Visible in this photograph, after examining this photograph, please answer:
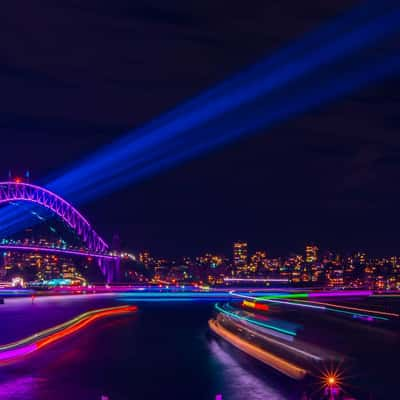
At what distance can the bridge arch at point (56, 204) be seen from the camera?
13185cm

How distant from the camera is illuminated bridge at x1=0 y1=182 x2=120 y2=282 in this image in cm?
12689

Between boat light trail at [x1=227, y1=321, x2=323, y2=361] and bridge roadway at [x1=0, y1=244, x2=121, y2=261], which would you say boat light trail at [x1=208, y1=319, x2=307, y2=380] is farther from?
bridge roadway at [x1=0, y1=244, x2=121, y2=261]

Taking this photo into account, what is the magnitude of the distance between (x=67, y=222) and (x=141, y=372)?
125 metres

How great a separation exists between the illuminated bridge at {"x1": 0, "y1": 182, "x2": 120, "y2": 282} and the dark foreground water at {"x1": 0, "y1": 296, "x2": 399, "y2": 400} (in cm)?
8392

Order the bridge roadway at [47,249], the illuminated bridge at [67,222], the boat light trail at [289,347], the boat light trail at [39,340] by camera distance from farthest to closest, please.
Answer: the illuminated bridge at [67,222]
the bridge roadway at [47,249]
the boat light trail at [39,340]
the boat light trail at [289,347]

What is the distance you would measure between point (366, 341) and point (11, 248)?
280ft

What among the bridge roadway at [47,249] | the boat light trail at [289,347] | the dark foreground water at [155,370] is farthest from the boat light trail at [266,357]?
the bridge roadway at [47,249]

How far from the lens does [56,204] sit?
145 metres

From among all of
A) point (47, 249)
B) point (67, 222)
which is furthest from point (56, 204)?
point (47, 249)

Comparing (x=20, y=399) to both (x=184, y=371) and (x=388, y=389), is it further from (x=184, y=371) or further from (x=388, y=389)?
(x=388, y=389)

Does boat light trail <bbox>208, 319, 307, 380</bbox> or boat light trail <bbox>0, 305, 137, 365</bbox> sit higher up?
boat light trail <bbox>0, 305, 137, 365</bbox>

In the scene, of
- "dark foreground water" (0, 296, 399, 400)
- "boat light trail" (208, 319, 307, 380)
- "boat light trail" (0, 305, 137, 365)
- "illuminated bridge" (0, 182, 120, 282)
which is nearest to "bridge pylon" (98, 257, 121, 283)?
"illuminated bridge" (0, 182, 120, 282)

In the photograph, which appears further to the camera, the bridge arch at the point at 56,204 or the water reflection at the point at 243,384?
the bridge arch at the point at 56,204

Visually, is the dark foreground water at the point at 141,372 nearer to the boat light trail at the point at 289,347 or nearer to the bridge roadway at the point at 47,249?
the boat light trail at the point at 289,347
